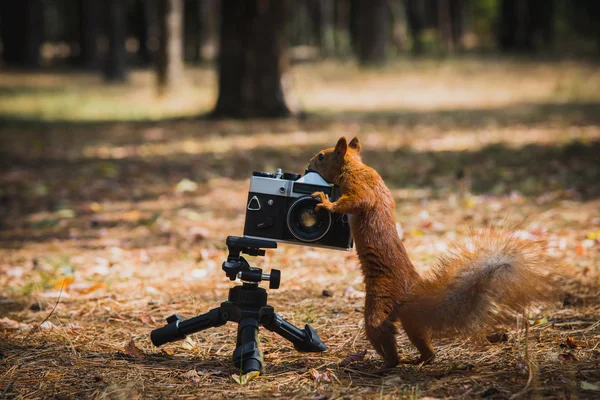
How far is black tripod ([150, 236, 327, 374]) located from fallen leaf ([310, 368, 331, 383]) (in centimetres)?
21

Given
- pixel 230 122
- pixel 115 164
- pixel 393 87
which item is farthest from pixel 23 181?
pixel 393 87

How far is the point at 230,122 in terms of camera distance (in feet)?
37.3

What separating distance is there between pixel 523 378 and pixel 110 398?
157 cm

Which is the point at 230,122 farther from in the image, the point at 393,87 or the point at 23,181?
the point at 393,87

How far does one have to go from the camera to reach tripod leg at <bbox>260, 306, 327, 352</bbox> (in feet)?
9.86

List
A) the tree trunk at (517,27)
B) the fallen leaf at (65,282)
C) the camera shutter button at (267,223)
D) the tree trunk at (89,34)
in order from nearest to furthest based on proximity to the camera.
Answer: the camera shutter button at (267,223)
the fallen leaf at (65,282)
the tree trunk at (89,34)
the tree trunk at (517,27)

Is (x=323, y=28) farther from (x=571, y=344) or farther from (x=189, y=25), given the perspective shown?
(x=571, y=344)

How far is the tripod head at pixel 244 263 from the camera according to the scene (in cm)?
287

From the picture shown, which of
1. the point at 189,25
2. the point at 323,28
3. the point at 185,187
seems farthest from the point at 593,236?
the point at 189,25

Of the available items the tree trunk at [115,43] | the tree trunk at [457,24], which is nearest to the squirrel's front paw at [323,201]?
the tree trunk at [115,43]

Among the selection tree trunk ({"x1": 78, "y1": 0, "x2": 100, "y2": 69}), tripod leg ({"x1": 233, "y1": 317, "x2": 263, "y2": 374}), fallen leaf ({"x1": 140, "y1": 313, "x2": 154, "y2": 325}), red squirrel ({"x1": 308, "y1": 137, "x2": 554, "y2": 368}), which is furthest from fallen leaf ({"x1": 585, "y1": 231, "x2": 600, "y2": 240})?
tree trunk ({"x1": 78, "y1": 0, "x2": 100, "y2": 69})

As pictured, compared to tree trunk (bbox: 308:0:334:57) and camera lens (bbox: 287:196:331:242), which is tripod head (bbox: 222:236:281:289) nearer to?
camera lens (bbox: 287:196:331:242)

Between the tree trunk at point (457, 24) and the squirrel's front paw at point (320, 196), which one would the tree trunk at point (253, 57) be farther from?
the tree trunk at point (457, 24)

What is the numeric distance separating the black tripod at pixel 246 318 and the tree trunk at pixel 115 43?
1722 cm
